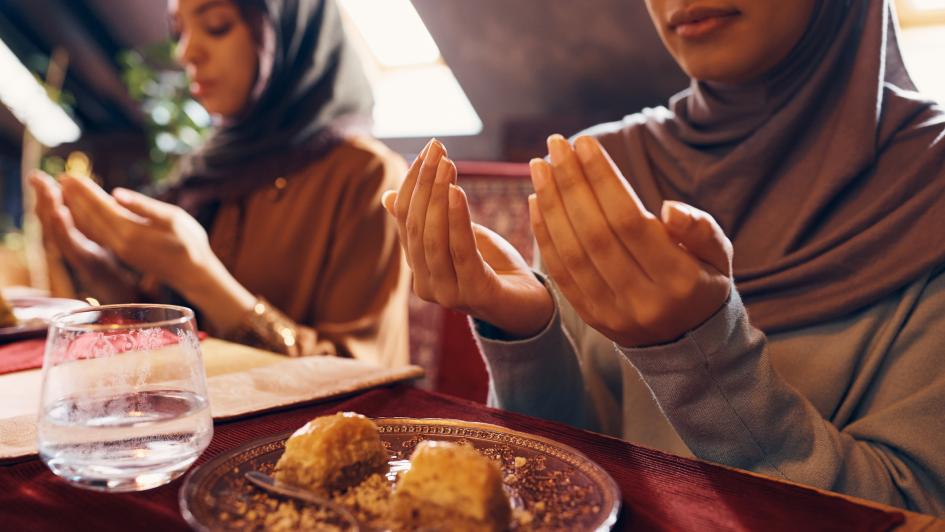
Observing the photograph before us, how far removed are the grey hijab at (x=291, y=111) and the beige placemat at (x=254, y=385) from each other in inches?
33.1

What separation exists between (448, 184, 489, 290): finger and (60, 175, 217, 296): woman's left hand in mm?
724

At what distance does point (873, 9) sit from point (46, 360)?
1.00m

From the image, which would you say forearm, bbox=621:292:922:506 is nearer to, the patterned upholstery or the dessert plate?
the dessert plate

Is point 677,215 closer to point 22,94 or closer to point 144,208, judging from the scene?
point 144,208

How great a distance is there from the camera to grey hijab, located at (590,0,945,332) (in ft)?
2.86

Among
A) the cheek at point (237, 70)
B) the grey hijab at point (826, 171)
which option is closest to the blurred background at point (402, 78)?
the cheek at point (237, 70)

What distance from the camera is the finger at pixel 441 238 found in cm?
69

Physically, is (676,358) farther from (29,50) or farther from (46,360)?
(29,50)

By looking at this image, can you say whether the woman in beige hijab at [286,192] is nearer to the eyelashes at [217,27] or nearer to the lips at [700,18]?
the eyelashes at [217,27]

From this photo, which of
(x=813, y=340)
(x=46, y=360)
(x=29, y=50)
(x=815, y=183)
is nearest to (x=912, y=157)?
(x=815, y=183)

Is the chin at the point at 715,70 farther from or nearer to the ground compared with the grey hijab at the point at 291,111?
farther from the ground

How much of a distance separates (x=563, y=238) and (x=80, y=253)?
1.35 metres

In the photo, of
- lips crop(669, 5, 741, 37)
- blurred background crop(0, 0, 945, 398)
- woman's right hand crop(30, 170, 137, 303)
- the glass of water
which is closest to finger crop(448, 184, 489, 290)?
the glass of water

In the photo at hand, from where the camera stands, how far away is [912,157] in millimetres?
903
